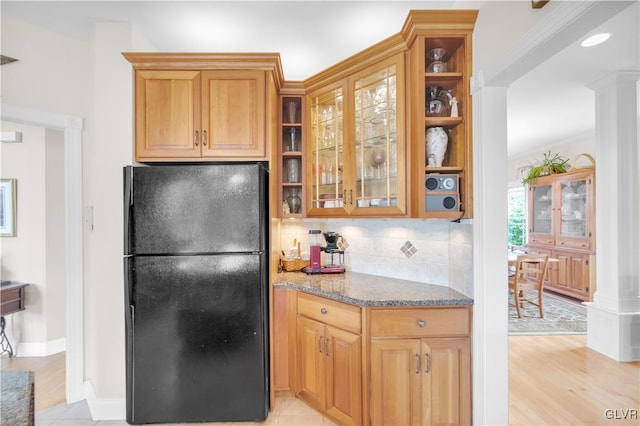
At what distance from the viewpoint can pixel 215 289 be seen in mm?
1909

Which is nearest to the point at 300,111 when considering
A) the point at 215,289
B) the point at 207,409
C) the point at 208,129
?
the point at 208,129

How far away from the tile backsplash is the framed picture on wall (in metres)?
2.76

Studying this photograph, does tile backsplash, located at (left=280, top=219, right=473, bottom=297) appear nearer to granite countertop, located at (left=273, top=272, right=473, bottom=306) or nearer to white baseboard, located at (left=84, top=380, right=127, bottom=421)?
granite countertop, located at (left=273, top=272, right=473, bottom=306)

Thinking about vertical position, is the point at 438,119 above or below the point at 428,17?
below

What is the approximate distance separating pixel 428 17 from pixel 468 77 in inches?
15.8

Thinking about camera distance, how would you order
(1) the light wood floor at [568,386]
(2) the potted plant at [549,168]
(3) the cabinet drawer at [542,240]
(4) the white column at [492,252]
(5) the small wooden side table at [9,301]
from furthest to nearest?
(3) the cabinet drawer at [542,240] < (2) the potted plant at [549,168] < (5) the small wooden side table at [9,301] < (1) the light wood floor at [568,386] < (4) the white column at [492,252]

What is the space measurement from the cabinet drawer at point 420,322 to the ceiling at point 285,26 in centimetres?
153

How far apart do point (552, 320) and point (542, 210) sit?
224 centimetres

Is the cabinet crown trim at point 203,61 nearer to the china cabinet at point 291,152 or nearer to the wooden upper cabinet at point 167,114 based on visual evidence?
the wooden upper cabinet at point 167,114

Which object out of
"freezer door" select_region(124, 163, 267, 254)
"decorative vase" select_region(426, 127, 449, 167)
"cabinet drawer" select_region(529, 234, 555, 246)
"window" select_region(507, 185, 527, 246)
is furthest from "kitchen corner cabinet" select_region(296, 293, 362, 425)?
"window" select_region(507, 185, 527, 246)

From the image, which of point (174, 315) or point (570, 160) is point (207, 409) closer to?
point (174, 315)

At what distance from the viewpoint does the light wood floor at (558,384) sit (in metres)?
2.16

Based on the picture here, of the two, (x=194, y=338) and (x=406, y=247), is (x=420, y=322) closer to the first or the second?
(x=406, y=247)

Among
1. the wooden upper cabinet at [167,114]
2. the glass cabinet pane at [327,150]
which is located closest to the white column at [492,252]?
the glass cabinet pane at [327,150]
